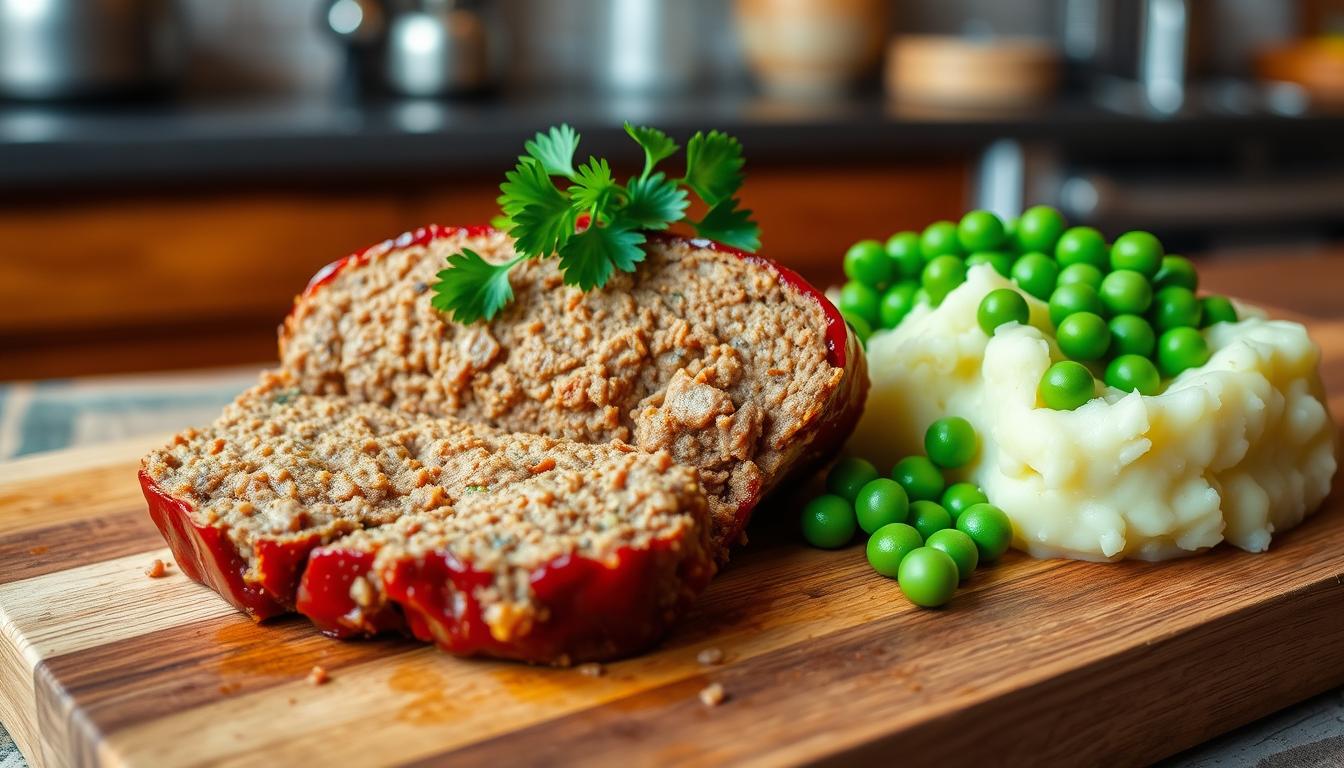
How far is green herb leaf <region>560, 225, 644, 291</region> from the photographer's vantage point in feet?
8.28

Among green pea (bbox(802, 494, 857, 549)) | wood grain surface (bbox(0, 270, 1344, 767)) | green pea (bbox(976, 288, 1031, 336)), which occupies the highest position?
green pea (bbox(976, 288, 1031, 336))

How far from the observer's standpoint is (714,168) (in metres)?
Result: 2.66

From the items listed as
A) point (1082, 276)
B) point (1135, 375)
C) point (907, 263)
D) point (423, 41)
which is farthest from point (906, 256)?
point (423, 41)

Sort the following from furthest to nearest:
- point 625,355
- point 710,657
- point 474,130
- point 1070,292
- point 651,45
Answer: point 651,45 < point 474,130 < point 1070,292 < point 625,355 < point 710,657

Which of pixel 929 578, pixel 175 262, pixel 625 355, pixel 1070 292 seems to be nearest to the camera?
pixel 929 578

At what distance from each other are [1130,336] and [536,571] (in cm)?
140

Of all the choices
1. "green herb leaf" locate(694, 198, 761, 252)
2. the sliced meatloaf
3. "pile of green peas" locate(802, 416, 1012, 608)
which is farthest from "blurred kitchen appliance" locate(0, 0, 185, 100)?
"pile of green peas" locate(802, 416, 1012, 608)

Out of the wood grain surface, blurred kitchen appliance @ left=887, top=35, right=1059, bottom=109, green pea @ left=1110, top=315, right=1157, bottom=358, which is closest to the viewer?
the wood grain surface

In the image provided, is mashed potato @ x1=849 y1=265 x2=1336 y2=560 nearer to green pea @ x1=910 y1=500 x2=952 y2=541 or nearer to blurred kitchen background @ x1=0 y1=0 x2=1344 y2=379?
green pea @ x1=910 y1=500 x2=952 y2=541

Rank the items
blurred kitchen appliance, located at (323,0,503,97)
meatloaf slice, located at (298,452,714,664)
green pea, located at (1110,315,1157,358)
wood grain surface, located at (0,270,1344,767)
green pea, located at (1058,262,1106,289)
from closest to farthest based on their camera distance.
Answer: wood grain surface, located at (0,270,1344,767)
meatloaf slice, located at (298,452,714,664)
green pea, located at (1110,315,1157,358)
green pea, located at (1058,262,1106,289)
blurred kitchen appliance, located at (323,0,503,97)

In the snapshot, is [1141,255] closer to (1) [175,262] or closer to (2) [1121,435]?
(2) [1121,435]

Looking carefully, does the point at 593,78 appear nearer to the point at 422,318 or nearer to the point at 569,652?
the point at 422,318

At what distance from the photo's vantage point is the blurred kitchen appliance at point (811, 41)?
23.7ft

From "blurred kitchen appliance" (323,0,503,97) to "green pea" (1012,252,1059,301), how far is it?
4.31m
